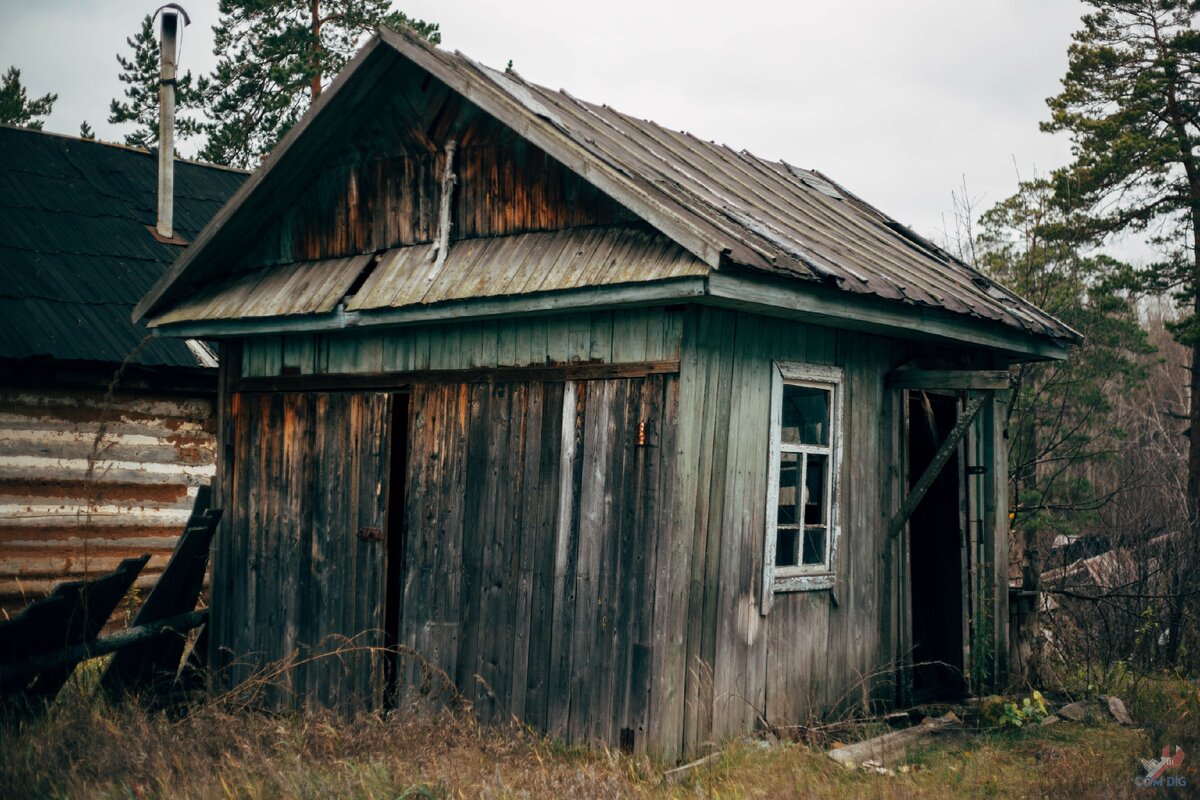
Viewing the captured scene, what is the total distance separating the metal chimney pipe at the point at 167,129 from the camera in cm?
1523

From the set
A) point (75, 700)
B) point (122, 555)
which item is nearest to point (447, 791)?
point (75, 700)

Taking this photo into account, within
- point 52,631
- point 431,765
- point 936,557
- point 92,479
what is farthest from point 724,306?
point 92,479

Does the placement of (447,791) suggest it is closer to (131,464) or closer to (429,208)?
(429,208)

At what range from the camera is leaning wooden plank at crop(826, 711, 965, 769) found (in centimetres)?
735

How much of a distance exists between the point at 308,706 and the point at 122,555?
5.04 metres

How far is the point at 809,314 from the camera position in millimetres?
7695

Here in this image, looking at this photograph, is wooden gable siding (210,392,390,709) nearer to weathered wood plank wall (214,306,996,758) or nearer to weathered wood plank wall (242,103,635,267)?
weathered wood plank wall (214,306,996,758)

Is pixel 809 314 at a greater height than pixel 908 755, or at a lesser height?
greater

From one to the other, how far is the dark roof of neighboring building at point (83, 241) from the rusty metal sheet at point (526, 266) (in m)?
3.29

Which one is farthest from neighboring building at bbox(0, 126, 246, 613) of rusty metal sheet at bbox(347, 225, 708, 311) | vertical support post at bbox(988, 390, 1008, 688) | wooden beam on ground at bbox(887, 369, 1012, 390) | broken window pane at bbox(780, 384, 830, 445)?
vertical support post at bbox(988, 390, 1008, 688)

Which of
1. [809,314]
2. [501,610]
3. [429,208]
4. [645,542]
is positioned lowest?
[501,610]

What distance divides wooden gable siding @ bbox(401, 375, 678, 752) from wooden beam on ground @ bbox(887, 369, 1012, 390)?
8.30 ft

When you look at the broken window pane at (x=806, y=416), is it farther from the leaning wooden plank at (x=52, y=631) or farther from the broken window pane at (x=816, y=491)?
the leaning wooden plank at (x=52, y=631)

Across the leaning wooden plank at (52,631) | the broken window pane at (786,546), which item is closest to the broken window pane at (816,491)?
the broken window pane at (786,546)
